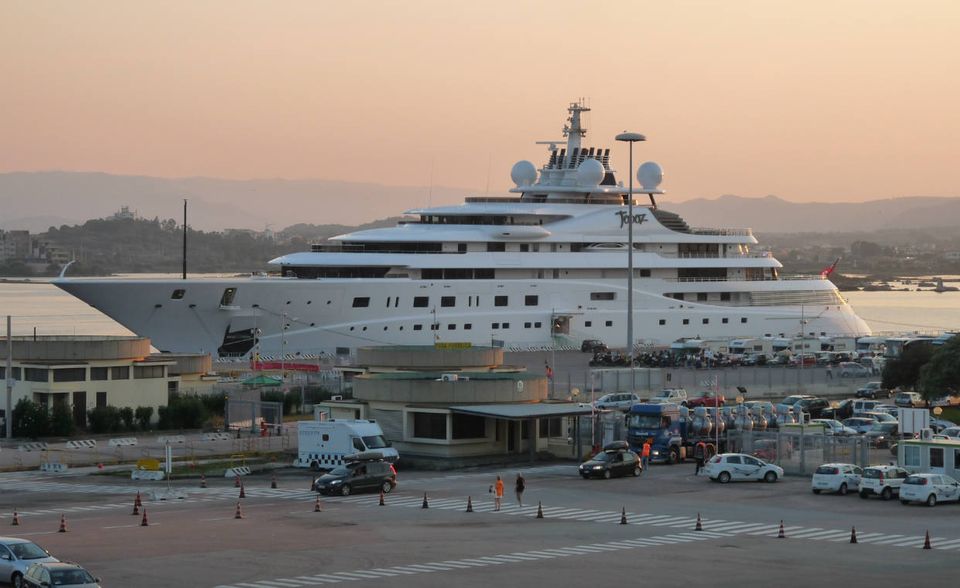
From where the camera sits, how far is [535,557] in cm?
2288

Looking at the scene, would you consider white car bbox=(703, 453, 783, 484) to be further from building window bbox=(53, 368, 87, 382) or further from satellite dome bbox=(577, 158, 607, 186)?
satellite dome bbox=(577, 158, 607, 186)

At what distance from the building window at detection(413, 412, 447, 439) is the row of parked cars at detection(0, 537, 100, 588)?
16.6 metres

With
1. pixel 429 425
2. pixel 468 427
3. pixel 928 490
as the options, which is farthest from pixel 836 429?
pixel 928 490

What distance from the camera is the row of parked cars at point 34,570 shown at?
18.6 meters

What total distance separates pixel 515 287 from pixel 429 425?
30661 mm

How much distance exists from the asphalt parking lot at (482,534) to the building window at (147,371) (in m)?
11.1

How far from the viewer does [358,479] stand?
30562 millimetres

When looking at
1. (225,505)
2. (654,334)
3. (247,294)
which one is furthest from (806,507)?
(654,334)

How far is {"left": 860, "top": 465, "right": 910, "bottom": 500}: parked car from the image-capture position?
1180 inches

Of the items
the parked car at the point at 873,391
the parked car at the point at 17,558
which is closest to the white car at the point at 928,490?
the parked car at the point at 17,558

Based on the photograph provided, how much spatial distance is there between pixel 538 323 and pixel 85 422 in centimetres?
2766

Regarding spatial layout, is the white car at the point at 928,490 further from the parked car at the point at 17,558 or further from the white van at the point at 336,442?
the parked car at the point at 17,558

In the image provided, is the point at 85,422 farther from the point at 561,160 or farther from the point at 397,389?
the point at 561,160

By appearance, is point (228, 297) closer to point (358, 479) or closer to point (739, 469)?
point (358, 479)
